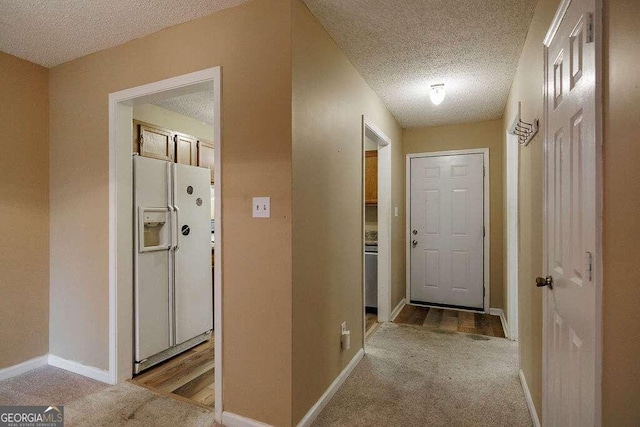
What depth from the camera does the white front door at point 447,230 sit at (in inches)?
164

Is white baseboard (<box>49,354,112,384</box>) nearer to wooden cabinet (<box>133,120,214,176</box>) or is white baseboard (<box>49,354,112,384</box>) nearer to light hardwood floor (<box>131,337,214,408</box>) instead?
light hardwood floor (<box>131,337,214,408</box>)

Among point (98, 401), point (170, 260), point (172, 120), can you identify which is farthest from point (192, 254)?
point (172, 120)

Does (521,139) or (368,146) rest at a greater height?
(368,146)

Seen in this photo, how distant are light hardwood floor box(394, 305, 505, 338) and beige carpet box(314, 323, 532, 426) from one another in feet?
0.83

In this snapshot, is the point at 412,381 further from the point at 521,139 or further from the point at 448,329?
the point at 521,139

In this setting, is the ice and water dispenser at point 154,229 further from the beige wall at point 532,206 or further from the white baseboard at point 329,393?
the beige wall at point 532,206

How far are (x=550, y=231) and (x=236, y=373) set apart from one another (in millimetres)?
1825

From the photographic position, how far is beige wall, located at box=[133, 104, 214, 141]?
3.19m

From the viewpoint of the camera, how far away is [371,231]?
15.5 ft

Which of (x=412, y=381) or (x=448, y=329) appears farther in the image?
(x=448, y=329)

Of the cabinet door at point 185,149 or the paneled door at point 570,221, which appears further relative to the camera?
the cabinet door at point 185,149

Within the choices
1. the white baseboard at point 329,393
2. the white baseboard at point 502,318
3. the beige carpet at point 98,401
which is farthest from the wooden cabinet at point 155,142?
the white baseboard at point 502,318

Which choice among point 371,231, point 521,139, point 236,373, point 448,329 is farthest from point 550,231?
point 371,231

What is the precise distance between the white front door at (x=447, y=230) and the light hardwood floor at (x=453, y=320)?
21 cm
